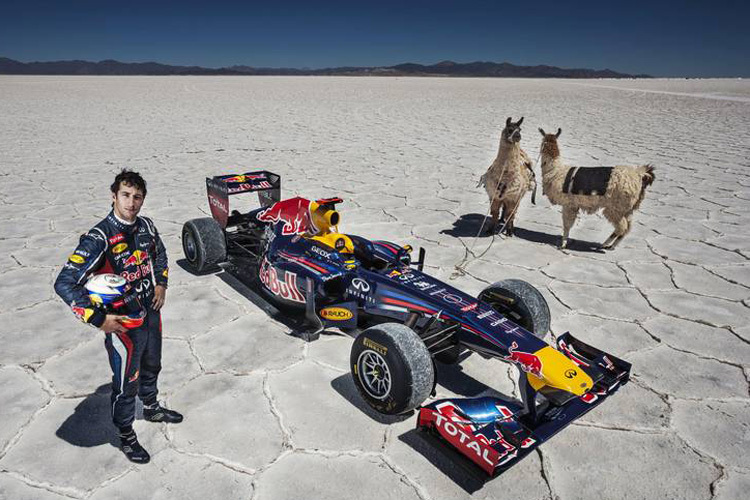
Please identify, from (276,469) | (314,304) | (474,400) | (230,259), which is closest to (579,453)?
(474,400)

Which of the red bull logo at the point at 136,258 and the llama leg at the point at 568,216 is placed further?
the llama leg at the point at 568,216

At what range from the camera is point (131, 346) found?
2.95m

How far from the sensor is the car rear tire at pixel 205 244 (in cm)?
588

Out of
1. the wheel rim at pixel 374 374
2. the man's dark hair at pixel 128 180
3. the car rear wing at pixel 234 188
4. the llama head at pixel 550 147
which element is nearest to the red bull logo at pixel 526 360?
the wheel rim at pixel 374 374

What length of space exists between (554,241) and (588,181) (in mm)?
1225

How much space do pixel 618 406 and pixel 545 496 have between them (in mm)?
1239

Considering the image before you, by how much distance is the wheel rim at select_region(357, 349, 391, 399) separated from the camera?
352 cm

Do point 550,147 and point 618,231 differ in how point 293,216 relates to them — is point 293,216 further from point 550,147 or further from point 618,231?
point 618,231

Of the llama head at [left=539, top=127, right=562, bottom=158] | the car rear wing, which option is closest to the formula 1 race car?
the car rear wing

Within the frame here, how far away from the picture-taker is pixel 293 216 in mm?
5164

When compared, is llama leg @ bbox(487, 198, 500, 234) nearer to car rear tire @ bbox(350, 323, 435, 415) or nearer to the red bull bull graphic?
the red bull bull graphic

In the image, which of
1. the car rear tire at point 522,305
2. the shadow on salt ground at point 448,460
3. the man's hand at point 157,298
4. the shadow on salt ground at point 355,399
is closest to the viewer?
the shadow on salt ground at point 448,460

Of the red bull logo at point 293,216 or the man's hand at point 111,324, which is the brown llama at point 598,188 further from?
the man's hand at point 111,324

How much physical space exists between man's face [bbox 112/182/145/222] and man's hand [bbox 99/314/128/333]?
0.60 m
